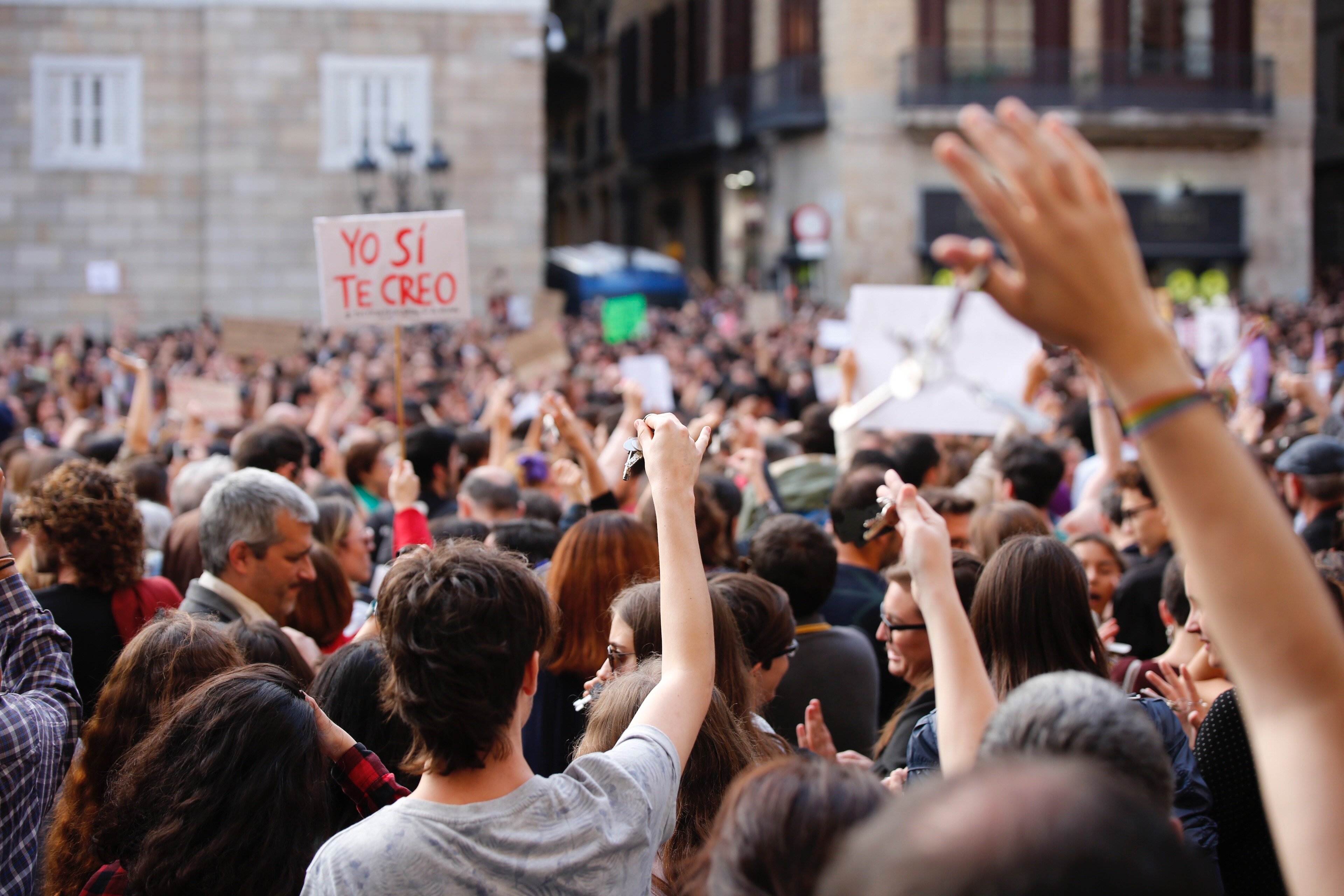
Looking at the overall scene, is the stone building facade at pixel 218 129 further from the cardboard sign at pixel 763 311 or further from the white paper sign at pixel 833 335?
the white paper sign at pixel 833 335

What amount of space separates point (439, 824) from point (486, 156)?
24.4 metres

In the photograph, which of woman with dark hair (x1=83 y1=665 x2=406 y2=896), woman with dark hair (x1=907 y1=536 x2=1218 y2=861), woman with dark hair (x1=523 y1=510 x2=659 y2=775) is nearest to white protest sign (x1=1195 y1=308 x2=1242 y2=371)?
Result: woman with dark hair (x1=523 y1=510 x2=659 y2=775)

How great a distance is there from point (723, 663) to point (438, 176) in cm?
2228

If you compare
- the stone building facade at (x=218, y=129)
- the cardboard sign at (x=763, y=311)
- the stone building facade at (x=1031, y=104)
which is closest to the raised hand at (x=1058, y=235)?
the cardboard sign at (x=763, y=311)

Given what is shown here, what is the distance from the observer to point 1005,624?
288cm

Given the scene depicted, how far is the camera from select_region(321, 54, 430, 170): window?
24.7 meters

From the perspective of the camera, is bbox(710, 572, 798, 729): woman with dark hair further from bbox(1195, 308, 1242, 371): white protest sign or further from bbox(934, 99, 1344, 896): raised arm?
bbox(1195, 308, 1242, 371): white protest sign

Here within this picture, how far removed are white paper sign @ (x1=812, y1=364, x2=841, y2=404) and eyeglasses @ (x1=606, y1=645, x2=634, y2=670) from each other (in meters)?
7.38

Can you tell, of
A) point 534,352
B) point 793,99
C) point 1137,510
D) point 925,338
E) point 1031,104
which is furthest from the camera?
point 793,99

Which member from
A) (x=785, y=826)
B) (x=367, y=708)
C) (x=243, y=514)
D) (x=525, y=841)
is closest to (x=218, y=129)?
(x=243, y=514)

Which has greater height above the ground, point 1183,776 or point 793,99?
point 793,99

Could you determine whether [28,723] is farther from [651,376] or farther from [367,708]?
[651,376]

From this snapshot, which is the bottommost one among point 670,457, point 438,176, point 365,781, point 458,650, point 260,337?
point 365,781

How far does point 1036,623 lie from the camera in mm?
2857
